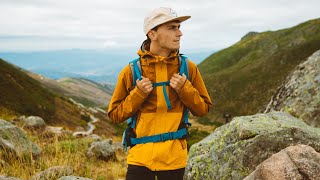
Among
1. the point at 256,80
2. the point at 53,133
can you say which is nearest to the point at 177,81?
the point at 53,133

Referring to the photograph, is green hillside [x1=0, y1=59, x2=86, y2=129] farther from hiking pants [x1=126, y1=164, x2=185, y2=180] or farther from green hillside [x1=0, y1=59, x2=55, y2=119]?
hiking pants [x1=126, y1=164, x2=185, y2=180]

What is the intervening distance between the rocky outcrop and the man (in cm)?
670

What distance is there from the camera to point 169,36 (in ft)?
14.6

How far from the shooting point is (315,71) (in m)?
11.6

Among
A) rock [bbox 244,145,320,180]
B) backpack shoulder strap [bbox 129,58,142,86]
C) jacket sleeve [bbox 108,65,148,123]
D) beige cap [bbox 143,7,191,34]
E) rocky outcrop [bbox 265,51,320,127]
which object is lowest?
rocky outcrop [bbox 265,51,320,127]

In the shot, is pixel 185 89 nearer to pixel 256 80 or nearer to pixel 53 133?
pixel 53 133

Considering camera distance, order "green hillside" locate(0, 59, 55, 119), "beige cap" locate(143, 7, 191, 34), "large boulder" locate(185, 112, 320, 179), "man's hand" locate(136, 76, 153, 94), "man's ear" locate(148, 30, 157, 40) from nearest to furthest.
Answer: "man's hand" locate(136, 76, 153, 94), "beige cap" locate(143, 7, 191, 34), "man's ear" locate(148, 30, 157, 40), "large boulder" locate(185, 112, 320, 179), "green hillside" locate(0, 59, 55, 119)

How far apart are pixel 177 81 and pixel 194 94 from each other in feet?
1.08

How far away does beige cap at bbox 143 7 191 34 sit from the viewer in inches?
174

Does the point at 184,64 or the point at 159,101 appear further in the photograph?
the point at 184,64

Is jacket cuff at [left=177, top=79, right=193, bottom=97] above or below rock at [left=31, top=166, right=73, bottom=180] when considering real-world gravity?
above

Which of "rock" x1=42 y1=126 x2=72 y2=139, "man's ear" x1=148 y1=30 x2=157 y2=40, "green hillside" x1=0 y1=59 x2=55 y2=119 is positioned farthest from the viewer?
"green hillside" x1=0 y1=59 x2=55 y2=119

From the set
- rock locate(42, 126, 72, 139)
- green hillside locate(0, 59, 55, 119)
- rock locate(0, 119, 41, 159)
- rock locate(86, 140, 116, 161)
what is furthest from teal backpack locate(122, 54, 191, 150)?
green hillside locate(0, 59, 55, 119)

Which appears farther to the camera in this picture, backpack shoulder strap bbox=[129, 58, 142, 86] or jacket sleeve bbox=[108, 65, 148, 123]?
backpack shoulder strap bbox=[129, 58, 142, 86]
